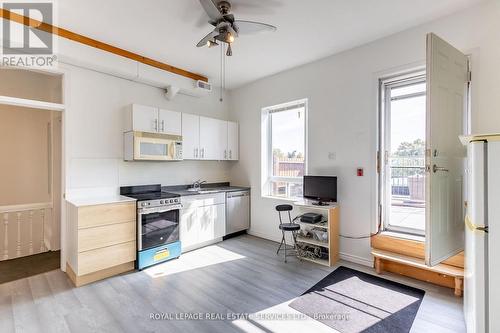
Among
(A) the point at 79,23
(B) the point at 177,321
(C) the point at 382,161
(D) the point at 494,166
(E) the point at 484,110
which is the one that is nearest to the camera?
(D) the point at 494,166

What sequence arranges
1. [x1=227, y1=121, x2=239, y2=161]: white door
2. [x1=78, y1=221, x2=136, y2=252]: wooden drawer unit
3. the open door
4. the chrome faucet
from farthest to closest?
1. [x1=227, y1=121, x2=239, y2=161]: white door
2. the chrome faucet
3. [x1=78, y1=221, x2=136, y2=252]: wooden drawer unit
4. the open door

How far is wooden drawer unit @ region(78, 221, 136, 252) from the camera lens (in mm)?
2707

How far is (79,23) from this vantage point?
271cm

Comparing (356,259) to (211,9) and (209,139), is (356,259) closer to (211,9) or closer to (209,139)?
(209,139)

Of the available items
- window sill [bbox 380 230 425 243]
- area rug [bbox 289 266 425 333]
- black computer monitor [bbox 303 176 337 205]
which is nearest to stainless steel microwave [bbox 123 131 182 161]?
black computer monitor [bbox 303 176 337 205]

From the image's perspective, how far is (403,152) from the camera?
3.08 m

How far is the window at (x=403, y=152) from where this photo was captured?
2.96 metres

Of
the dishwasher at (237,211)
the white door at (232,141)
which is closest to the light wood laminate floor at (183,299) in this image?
the dishwasher at (237,211)

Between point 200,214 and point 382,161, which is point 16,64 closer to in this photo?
point 200,214

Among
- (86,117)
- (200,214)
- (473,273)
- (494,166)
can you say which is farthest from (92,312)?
(494,166)

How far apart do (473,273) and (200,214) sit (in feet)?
10.7

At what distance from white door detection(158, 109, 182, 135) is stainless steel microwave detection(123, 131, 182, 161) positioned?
125 mm

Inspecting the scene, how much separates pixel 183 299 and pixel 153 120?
253 cm

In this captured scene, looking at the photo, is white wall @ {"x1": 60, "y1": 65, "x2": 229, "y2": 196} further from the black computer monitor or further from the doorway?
the black computer monitor
